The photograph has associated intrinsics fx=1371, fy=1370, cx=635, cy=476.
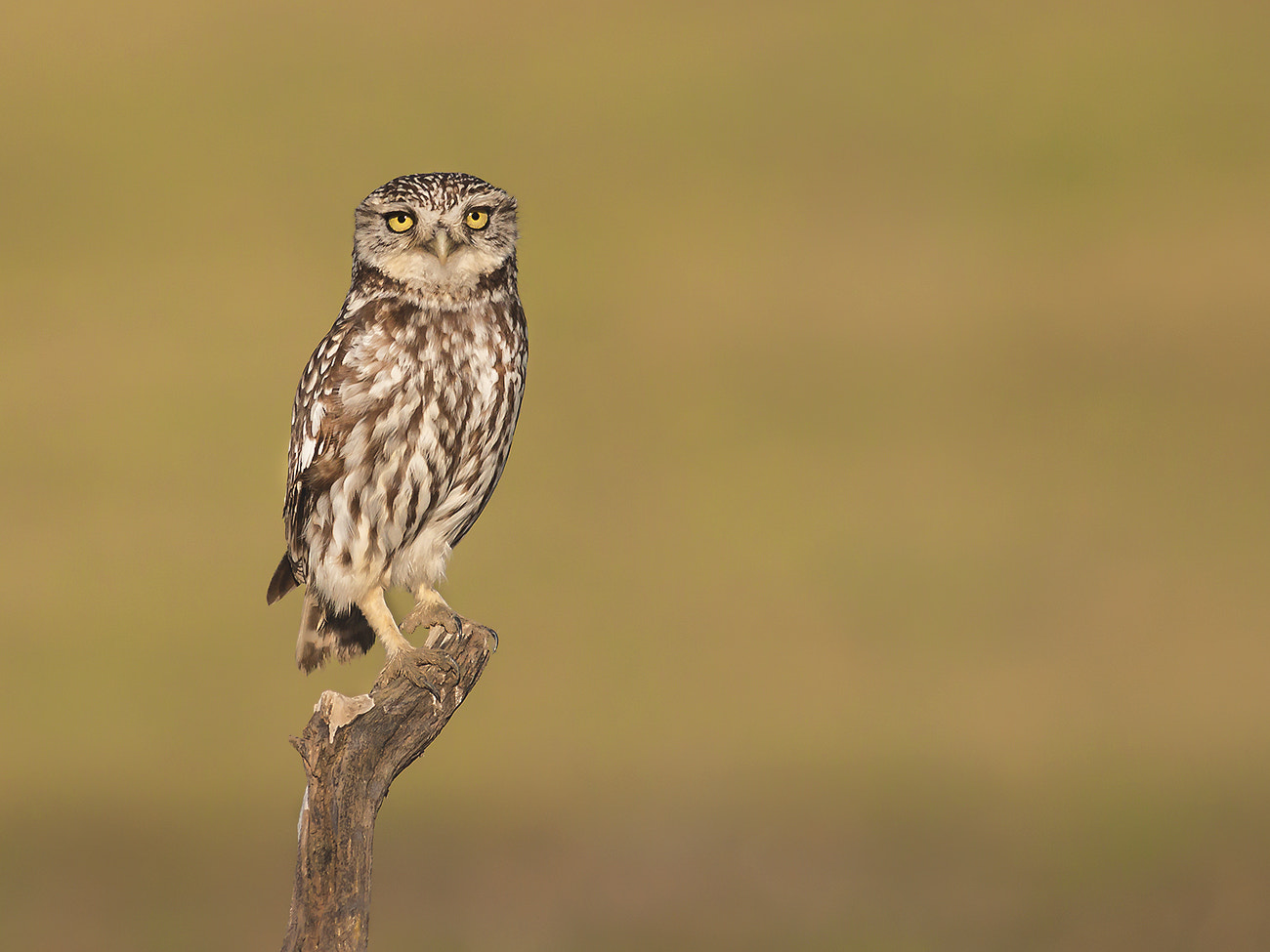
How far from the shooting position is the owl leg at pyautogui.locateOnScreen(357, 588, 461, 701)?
11.1 feet

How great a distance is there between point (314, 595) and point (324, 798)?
0.96 m

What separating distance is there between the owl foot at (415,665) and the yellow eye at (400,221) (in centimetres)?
108

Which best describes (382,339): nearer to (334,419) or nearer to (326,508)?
(334,419)

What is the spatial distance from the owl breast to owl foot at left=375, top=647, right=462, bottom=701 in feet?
0.99

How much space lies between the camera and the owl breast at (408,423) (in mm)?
3549

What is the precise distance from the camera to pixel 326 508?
369 centimetres

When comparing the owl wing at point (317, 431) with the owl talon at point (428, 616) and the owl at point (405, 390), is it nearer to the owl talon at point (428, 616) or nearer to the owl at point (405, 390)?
the owl at point (405, 390)

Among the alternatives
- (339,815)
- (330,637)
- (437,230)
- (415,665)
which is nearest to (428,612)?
(330,637)

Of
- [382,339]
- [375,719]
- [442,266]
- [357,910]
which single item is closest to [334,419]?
[382,339]

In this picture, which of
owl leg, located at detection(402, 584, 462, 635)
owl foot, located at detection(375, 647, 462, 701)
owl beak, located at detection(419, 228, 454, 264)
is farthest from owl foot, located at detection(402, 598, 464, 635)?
owl beak, located at detection(419, 228, 454, 264)

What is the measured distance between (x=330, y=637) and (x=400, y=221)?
1.25 meters

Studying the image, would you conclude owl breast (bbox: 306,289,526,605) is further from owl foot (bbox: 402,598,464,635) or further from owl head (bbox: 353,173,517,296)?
owl foot (bbox: 402,598,464,635)

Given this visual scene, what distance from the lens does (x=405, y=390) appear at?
139 inches

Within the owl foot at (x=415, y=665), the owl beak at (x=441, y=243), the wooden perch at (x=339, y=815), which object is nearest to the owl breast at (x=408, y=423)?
the owl beak at (x=441, y=243)
